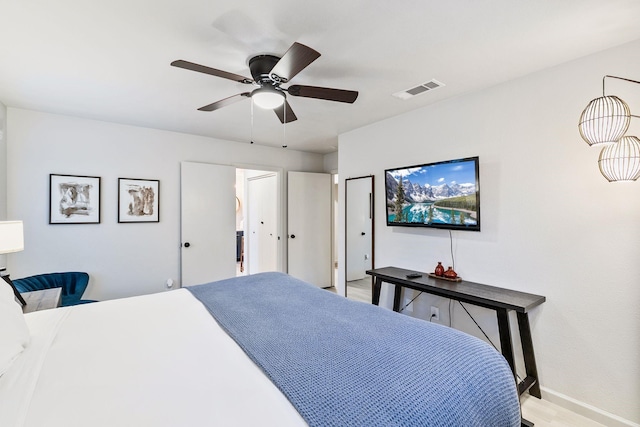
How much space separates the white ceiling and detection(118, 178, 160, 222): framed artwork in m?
1.04

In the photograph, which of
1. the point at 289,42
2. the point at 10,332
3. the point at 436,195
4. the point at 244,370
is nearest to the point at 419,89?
the point at 436,195

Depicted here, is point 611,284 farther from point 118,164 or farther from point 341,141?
point 118,164

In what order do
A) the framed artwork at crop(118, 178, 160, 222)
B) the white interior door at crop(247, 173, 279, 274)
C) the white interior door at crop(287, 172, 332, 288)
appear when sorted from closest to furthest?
the framed artwork at crop(118, 178, 160, 222) → the white interior door at crop(287, 172, 332, 288) → the white interior door at crop(247, 173, 279, 274)

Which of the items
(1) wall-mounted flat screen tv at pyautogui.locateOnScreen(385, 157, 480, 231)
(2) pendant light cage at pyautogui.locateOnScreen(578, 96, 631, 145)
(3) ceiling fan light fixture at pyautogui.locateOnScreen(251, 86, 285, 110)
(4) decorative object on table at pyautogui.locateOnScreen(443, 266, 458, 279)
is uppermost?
(3) ceiling fan light fixture at pyautogui.locateOnScreen(251, 86, 285, 110)

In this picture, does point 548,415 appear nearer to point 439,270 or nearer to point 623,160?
point 439,270

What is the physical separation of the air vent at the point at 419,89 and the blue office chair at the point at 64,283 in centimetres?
347

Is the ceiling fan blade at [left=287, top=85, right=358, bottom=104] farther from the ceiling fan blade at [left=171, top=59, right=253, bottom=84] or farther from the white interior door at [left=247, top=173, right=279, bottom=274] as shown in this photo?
the white interior door at [left=247, top=173, right=279, bottom=274]

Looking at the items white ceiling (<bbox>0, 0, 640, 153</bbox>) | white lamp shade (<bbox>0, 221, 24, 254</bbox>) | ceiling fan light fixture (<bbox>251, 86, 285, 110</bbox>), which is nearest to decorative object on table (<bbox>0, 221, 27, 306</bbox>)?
white lamp shade (<bbox>0, 221, 24, 254</bbox>)

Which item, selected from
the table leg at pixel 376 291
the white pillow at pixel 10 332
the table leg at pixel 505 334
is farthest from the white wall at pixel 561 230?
the white pillow at pixel 10 332

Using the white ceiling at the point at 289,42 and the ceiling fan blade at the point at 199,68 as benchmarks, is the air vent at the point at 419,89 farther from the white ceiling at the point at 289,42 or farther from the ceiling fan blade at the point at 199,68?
the ceiling fan blade at the point at 199,68

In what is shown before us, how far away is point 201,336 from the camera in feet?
4.43

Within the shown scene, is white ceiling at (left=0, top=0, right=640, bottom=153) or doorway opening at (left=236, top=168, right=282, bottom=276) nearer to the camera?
white ceiling at (left=0, top=0, right=640, bottom=153)

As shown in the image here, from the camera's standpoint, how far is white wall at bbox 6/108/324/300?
9.67ft

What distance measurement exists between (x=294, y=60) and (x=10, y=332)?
174 cm
